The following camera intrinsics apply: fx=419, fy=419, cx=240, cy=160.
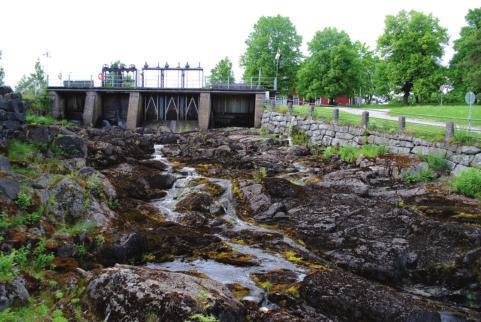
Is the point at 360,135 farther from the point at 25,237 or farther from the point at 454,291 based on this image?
the point at 25,237

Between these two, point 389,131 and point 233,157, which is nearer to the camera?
point 389,131

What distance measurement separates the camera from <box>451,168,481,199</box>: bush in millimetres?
13305

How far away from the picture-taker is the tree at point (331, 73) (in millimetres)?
46438

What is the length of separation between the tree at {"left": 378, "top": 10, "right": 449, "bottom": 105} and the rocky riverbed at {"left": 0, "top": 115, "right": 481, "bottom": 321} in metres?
29.8

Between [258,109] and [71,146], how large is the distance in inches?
830

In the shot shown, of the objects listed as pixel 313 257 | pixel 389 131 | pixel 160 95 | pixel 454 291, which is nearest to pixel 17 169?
pixel 313 257

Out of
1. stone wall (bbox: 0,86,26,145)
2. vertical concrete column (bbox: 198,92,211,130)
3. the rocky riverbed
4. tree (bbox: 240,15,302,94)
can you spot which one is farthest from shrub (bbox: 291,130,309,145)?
tree (bbox: 240,15,302,94)

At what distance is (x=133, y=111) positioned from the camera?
115ft

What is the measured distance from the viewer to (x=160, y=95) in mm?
37094

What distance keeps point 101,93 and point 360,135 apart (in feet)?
80.1

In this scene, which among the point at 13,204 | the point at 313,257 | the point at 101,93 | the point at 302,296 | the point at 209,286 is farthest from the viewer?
the point at 101,93

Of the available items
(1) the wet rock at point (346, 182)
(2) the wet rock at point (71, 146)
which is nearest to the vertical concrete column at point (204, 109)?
(1) the wet rock at point (346, 182)

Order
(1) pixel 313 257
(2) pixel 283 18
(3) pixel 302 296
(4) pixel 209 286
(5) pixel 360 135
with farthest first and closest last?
1. (2) pixel 283 18
2. (5) pixel 360 135
3. (1) pixel 313 257
4. (3) pixel 302 296
5. (4) pixel 209 286

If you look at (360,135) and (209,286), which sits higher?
(360,135)
